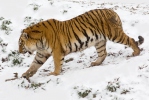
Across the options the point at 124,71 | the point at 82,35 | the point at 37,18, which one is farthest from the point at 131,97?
the point at 37,18

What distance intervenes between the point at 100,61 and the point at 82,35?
955mm

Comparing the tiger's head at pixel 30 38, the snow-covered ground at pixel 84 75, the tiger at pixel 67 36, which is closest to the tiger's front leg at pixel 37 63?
the tiger at pixel 67 36

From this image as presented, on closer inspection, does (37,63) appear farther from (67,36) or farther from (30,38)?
(67,36)

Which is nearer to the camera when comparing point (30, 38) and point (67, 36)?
point (30, 38)

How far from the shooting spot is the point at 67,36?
784 centimetres

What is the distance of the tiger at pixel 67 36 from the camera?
7672mm

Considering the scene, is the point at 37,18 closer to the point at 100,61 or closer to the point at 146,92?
the point at 100,61

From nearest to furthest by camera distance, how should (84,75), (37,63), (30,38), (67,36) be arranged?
1. (84,75)
2. (30,38)
3. (67,36)
4. (37,63)

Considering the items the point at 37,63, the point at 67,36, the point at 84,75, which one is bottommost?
the point at 84,75

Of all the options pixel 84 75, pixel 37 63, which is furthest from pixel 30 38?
pixel 84 75

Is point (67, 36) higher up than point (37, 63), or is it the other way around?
point (67, 36)

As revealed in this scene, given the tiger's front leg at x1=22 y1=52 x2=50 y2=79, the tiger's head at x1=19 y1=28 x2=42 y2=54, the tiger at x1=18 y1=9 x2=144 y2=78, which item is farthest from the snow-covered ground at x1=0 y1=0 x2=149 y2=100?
the tiger's head at x1=19 y1=28 x2=42 y2=54

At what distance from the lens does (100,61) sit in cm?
848

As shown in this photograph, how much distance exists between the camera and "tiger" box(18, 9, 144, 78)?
7.67 metres
